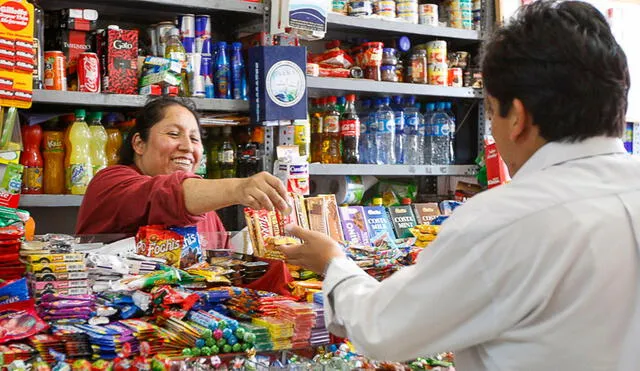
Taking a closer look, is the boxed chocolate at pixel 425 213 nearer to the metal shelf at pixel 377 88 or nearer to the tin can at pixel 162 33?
the metal shelf at pixel 377 88

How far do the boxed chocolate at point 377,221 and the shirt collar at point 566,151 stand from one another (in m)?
2.22

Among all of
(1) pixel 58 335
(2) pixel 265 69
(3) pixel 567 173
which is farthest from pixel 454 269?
(2) pixel 265 69

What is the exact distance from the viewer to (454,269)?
1237mm

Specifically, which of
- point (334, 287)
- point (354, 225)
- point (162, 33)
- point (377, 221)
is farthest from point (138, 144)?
point (334, 287)

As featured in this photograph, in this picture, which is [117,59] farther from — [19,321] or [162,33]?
[19,321]

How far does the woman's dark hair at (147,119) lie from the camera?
3098mm

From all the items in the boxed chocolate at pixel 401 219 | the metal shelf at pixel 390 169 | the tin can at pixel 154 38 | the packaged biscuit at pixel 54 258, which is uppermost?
A: the tin can at pixel 154 38

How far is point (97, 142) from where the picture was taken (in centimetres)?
361

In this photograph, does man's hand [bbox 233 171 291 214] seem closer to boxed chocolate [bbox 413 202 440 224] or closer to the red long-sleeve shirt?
the red long-sleeve shirt

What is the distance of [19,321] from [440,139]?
350 cm

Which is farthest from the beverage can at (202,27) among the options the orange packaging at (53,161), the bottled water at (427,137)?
the bottled water at (427,137)

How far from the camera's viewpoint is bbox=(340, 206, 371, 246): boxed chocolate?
345cm

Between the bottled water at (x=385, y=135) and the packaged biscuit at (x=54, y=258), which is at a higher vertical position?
the bottled water at (x=385, y=135)

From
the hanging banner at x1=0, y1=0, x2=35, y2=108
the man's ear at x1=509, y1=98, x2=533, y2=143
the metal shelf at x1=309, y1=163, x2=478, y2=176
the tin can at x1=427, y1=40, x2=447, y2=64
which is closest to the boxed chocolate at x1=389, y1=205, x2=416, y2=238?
the metal shelf at x1=309, y1=163, x2=478, y2=176
